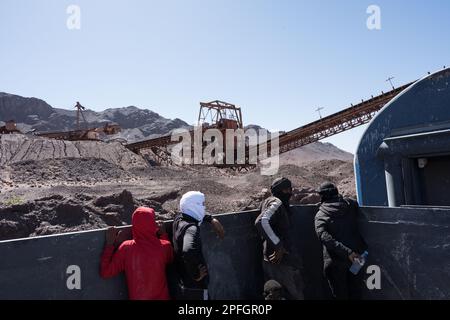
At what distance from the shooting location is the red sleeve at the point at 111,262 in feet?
8.63

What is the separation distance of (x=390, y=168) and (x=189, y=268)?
2.91 meters

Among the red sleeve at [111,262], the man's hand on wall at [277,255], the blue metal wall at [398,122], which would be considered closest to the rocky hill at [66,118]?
the blue metal wall at [398,122]

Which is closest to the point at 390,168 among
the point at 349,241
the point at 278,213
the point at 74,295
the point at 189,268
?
the point at 349,241

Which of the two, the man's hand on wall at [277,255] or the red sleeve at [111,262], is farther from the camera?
the man's hand on wall at [277,255]

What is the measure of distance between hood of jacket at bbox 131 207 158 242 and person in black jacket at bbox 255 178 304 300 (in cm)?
120

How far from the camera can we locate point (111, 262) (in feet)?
8.71

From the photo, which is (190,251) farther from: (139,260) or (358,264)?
(358,264)

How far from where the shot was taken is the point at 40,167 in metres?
20.6

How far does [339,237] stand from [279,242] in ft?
1.79

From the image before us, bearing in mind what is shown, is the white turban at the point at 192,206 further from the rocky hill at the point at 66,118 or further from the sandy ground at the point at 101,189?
the rocky hill at the point at 66,118

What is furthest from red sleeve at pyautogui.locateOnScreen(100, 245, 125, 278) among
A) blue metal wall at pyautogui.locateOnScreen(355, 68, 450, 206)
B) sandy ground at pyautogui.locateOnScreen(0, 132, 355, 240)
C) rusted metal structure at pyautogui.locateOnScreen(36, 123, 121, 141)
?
rusted metal structure at pyautogui.locateOnScreen(36, 123, 121, 141)

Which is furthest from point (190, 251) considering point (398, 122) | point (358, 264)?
point (398, 122)

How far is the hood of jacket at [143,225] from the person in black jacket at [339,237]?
1.60 metres
